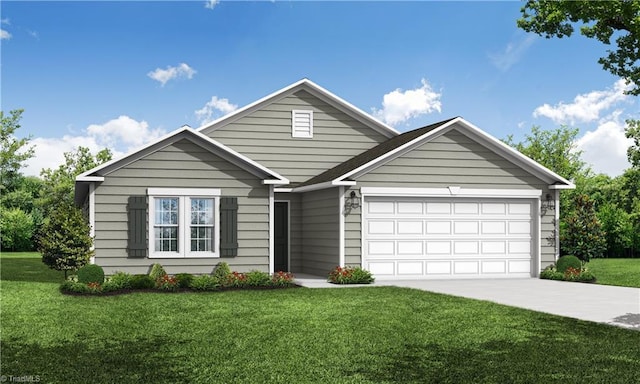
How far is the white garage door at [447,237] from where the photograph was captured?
2145 cm

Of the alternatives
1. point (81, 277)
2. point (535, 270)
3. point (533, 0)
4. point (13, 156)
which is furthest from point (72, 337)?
point (13, 156)

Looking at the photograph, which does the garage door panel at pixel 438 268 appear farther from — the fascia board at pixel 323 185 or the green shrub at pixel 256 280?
the green shrub at pixel 256 280

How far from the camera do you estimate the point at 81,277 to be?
18.0m

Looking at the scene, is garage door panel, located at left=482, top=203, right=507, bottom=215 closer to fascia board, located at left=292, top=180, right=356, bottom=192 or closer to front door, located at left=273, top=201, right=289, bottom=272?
fascia board, located at left=292, top=180, right=356, bottom=192

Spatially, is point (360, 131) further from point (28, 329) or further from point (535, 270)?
point (28, 329)

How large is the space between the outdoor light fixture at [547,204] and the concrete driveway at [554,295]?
2.05 meters

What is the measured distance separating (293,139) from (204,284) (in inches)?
321

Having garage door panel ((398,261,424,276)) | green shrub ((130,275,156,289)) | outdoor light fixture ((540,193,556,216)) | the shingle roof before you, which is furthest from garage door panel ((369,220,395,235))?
green shrub ((130,275,156,289))

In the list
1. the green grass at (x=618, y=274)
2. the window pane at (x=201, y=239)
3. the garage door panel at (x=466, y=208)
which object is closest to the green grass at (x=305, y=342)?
the window pane at (x=201, y=239)

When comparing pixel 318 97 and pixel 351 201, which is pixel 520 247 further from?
pixel 318 97

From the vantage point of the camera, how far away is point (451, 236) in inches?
867

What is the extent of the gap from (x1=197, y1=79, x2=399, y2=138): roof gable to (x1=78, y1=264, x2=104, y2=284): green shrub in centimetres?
738

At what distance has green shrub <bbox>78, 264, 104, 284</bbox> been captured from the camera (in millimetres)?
17938

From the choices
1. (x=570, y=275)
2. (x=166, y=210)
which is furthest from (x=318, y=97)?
(x=570, y=275)
